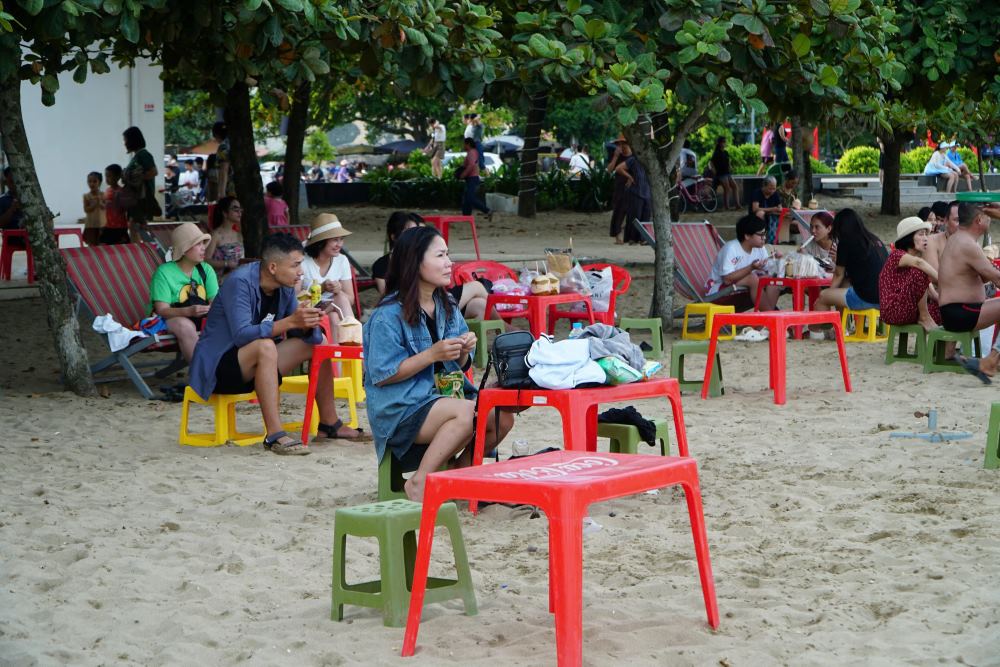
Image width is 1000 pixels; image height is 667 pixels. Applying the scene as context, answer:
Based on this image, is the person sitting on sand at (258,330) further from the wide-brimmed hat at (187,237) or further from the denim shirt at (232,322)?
the wide-brimmed hat at (187,237)

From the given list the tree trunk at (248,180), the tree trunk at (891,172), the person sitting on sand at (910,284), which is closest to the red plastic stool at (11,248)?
the tree trunk at (248,180)

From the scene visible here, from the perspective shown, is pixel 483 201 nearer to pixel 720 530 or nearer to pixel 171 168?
pixel 171 168

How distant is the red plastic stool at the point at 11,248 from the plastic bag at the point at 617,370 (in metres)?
10.0

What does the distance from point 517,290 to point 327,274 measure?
58.4 inches

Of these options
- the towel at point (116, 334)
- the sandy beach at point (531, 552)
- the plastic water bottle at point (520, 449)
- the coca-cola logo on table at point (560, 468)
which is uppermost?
the coca-cola logo on table at point (560, 468)

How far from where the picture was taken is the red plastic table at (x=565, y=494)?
336 centimetres

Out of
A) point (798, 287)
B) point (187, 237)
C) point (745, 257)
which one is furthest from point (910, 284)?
point (187, 237)

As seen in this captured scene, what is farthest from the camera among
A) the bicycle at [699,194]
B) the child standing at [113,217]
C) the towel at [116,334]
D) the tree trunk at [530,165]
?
the bicycle at [699,194]

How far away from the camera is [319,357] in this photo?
22.5 ft

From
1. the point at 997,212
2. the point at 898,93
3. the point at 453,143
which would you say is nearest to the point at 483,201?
the point at 898,93

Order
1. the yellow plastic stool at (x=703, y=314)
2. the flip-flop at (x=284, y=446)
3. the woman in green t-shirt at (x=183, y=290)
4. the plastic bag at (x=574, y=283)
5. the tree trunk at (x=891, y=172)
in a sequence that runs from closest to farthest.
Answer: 1. the flip-flop at (x=284, y=446)
2. the woman in green t-shirt at (x=183, y=290)
3. the plastic bag at (x=574, y=283)
4. the yellow plastic stool at (x=703, y=314)
5. the tree trunk at (x=891, y=172)

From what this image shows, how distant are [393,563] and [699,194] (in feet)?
64.8

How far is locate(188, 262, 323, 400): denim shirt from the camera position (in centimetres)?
673

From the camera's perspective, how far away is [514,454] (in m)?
5.92
